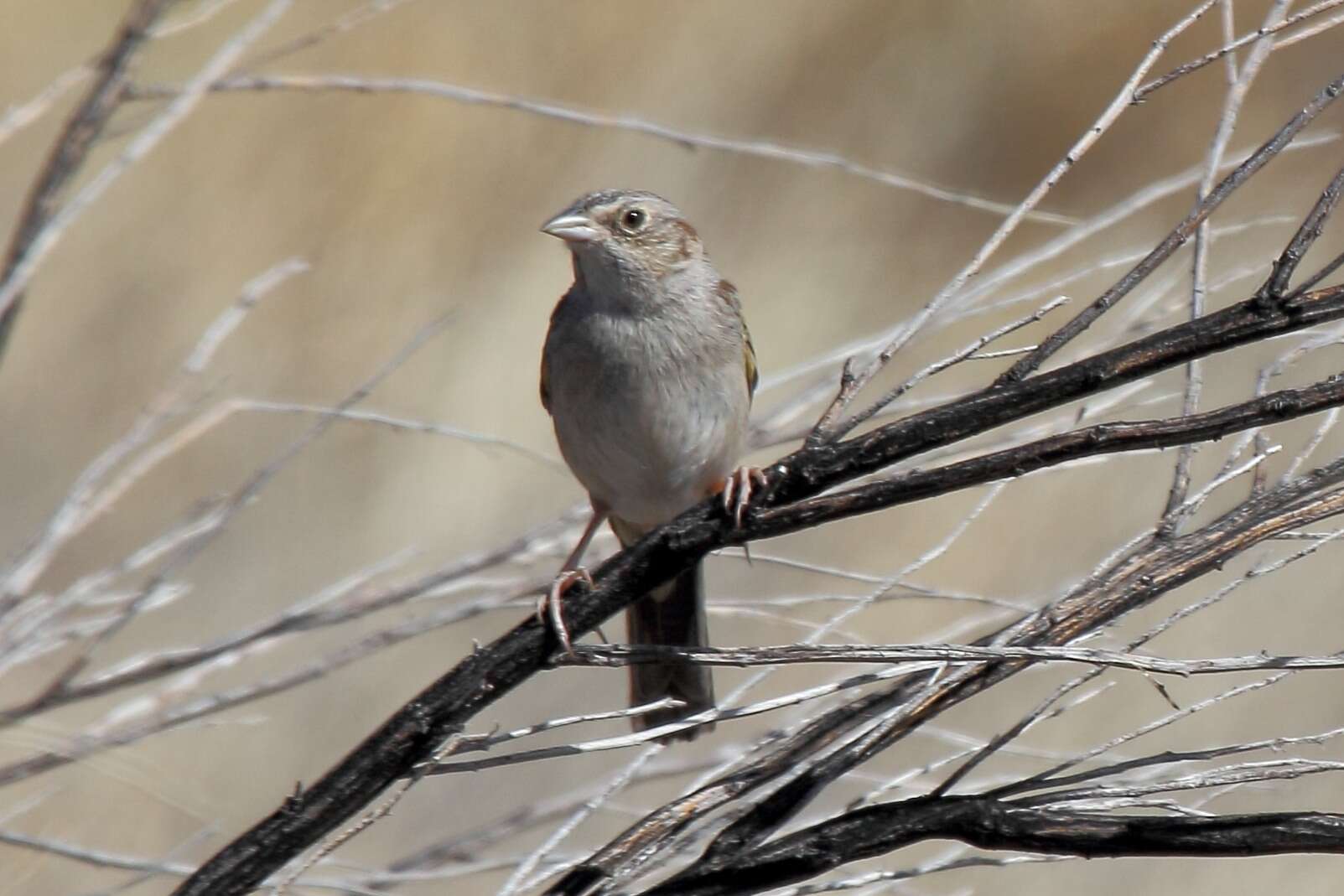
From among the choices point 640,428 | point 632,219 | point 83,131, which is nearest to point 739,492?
point 83,131

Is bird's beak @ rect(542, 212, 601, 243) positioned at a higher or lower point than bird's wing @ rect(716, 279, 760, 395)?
higher

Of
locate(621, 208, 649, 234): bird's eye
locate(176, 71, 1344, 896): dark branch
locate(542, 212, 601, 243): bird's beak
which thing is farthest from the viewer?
locate(621, 208, 649, 234): bird's eye

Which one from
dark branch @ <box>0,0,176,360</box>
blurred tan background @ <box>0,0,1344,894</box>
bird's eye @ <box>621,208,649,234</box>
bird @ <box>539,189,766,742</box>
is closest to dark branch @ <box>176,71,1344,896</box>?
dark branch @ <box>0,0,176,360</box>

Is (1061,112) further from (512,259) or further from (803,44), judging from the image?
Answer: (512,259)

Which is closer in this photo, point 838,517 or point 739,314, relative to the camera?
point 838,517

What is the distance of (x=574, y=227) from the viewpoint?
3.81 metres

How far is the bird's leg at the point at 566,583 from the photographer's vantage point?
2070 millimetres

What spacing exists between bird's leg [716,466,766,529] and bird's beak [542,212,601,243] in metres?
1.09

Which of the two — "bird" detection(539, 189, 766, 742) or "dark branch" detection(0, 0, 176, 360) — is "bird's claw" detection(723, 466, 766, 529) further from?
"dark branch" detection(0, 0, 176, 360)

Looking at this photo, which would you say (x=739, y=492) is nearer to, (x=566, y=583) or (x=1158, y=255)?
(x=1158, y=255)

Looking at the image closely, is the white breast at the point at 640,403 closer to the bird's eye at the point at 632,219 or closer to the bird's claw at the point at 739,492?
the bird's eye at the point at 632,219

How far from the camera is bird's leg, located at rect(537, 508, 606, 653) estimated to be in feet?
6.79

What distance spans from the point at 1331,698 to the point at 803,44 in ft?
13.0

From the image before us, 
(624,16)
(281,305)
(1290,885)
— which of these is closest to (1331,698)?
(1290,885)
